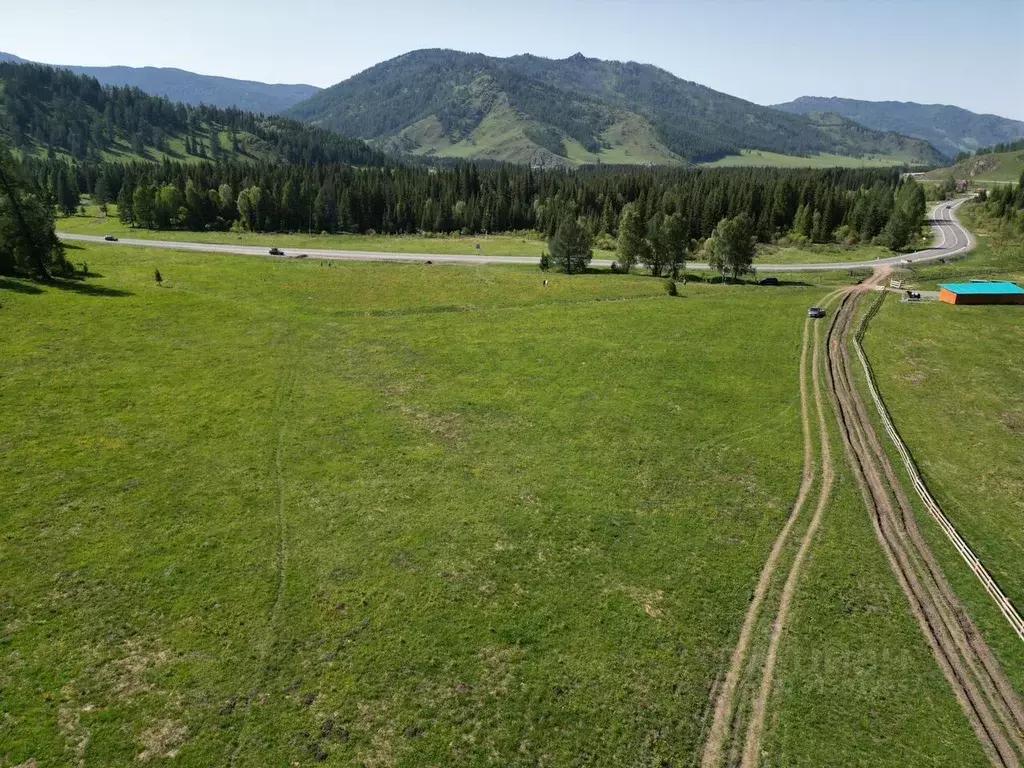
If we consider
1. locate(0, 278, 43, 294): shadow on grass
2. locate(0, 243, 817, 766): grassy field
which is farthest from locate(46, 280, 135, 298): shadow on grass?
locate(0, 243, 817, 766): grassy field

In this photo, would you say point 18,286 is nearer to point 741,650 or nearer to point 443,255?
point 443,255

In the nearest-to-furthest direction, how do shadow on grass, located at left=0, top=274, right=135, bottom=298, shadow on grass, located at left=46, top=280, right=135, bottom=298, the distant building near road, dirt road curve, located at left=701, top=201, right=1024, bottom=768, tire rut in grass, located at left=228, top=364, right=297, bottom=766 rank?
tire rut in grass, located at left=228, top=364, right=297, bottom=766, dirt road curve, located at left=701, top=201, right=1024, bottom=768, shadow on grass, located at left=0, top=274, right=135, bottom=298, shadow on grass, located at left=46, top=280, right=135, bottom=298, the distant building near road

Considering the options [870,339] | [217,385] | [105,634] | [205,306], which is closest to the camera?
[105,634]

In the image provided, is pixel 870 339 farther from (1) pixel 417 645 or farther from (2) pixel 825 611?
(1) pixel 417 645

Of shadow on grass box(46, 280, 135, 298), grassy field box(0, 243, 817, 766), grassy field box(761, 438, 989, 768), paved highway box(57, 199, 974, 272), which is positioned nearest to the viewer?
grassy field box(761, 438, 989, 768)

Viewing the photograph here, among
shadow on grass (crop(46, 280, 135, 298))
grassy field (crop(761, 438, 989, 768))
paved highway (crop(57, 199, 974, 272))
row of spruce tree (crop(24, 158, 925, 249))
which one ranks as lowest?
grassy field (crop(761, 438, 989, 768))

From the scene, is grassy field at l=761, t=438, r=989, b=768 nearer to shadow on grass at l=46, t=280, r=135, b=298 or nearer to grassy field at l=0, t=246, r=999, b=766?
grassy field at l=0, t=246, r=999, b=766

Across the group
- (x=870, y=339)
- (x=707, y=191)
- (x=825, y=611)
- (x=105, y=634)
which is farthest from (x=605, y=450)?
(x=707, y=191)

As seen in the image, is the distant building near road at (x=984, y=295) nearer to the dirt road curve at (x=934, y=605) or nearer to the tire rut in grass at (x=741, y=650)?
the dirt road curve at (x=934, y=605)

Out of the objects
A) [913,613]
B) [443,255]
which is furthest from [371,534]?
[443,255]
